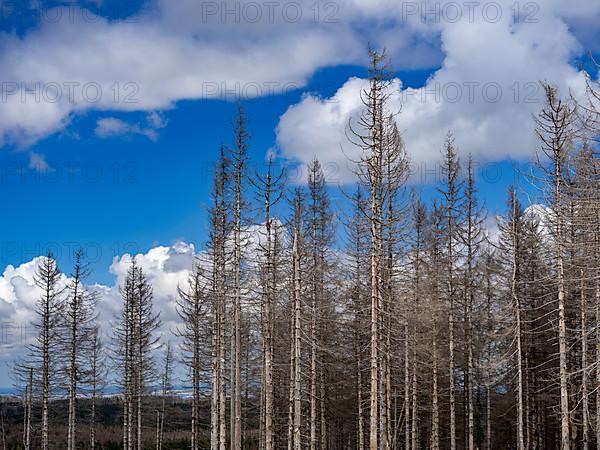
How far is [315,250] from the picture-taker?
90.3 ft

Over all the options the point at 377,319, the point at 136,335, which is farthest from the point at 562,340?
the point at 136,335

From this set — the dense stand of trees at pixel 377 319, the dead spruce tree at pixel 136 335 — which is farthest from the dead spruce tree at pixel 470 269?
the dead spruce tree at pixel 136 335

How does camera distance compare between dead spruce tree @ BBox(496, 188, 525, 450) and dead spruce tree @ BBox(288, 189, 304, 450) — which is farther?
dead spruce tree @ BBox(496, 188, 525, 450)

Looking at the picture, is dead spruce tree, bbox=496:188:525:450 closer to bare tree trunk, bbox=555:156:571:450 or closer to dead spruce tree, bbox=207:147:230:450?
bare tree trunk, bbox=555:156:571:450

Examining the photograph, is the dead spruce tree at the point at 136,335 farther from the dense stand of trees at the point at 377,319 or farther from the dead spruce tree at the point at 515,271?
the dead spruce tree at the point at 515,271

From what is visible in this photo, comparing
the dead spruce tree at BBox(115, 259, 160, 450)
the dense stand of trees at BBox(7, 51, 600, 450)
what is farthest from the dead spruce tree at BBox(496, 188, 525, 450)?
the dead spruce tree at BBox(115, 259, 160, 450)

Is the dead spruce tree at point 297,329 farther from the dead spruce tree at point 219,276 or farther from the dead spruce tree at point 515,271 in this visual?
the dead spruce tree at point 515,271

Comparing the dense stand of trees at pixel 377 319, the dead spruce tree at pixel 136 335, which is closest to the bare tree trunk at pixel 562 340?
the dense stand of trees at pixel 377 319

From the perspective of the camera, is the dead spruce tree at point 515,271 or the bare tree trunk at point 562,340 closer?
the bare tree trunk at point 562,340

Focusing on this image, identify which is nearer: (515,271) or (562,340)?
(562,340)

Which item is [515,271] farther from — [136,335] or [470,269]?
[136,335]

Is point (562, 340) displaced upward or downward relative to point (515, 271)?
downward

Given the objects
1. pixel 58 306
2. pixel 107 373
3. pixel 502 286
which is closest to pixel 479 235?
pixel 502 286

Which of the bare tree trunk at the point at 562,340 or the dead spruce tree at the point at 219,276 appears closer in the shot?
the bare tree trunk at the point at 562,340
